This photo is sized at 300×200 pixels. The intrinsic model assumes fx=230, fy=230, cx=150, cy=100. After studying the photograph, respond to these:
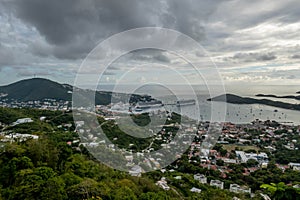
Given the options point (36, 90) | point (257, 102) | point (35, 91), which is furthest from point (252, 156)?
point (36, 90)

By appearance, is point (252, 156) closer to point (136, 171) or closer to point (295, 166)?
point (295, 166)

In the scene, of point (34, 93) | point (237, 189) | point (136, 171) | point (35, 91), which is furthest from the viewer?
point (35, 91)

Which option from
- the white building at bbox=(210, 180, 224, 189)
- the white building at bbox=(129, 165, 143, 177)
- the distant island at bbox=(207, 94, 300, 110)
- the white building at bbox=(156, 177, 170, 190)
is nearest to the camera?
the white building at bbox=(156, 177, 170, 190)

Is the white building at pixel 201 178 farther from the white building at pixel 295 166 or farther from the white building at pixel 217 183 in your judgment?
the white building at pixel 295 166

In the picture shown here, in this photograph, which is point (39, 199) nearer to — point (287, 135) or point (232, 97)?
point (287, 135)

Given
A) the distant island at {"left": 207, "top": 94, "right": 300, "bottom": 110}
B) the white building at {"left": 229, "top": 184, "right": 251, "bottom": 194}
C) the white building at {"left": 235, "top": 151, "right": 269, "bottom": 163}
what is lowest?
the white building at {"left": 229, "top": 184, "right": 251, "bottom": 194}

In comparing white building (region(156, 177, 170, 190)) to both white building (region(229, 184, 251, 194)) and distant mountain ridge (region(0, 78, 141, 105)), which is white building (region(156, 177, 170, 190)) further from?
distant mountain ridge (region(0, 78, 141, 105))

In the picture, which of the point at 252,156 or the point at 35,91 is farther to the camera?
the point at 35,91

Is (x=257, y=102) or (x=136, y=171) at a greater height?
(x=257, y=102)

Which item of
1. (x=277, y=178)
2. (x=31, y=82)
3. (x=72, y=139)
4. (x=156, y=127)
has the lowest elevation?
(x=277, y=178)

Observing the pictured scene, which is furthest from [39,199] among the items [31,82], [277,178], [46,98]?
[31,82]

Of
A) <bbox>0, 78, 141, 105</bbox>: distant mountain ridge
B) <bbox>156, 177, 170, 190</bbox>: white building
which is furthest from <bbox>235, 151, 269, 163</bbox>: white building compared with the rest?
<bbox>0, 78, 141, 105</bbox>: distant mountain ridge
